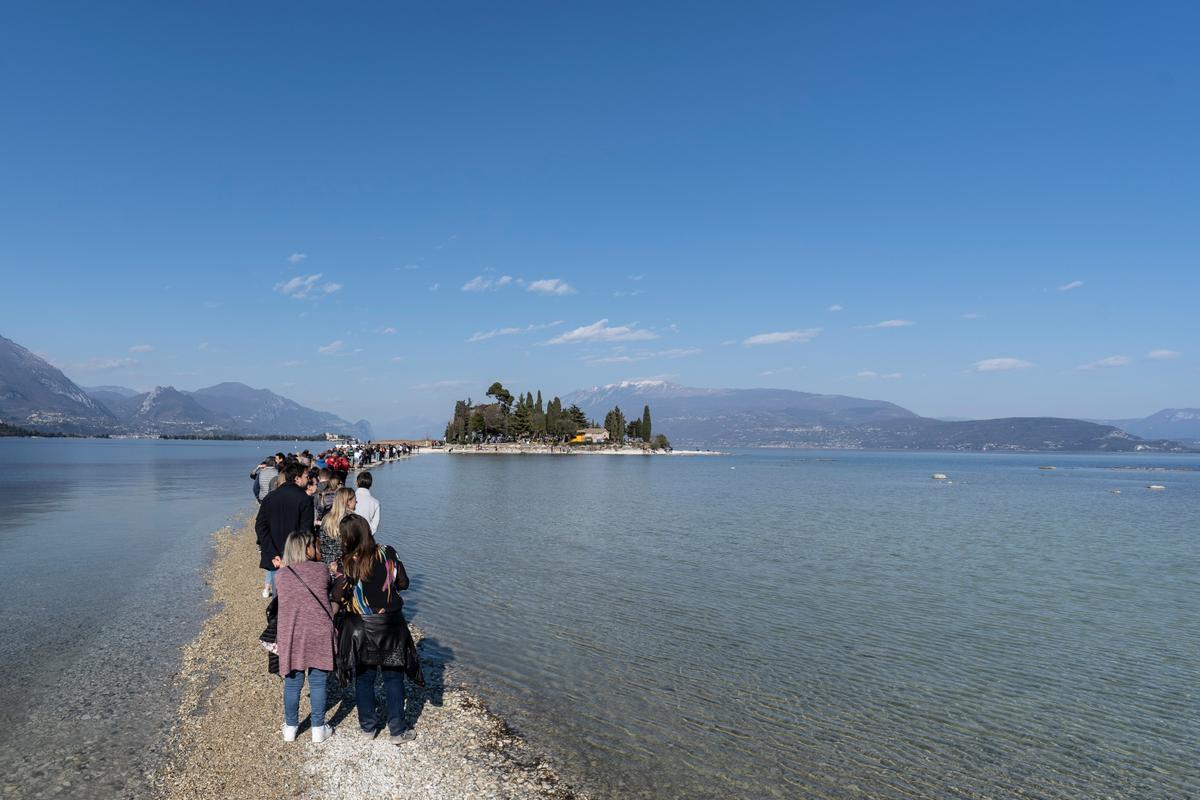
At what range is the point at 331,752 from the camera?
7613mm

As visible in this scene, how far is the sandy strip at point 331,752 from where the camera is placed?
22.8 feet

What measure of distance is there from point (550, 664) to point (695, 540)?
15.9m

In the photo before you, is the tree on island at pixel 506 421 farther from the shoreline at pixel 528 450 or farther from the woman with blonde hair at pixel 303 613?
the woman with blonde hair at pixel 303 613

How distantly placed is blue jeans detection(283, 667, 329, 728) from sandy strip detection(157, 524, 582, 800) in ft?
1.01

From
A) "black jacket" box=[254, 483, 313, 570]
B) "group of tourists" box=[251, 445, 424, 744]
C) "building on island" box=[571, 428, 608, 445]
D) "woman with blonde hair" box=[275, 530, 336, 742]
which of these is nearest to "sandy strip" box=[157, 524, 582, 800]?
"group of tourists" box=[251, 445, 424, 744]

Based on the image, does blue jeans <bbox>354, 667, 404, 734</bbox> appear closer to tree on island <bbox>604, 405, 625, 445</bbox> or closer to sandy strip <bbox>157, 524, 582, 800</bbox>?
sandy strip <bbox>157, 524, 582, 800</bbox>

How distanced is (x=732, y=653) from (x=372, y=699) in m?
6.94

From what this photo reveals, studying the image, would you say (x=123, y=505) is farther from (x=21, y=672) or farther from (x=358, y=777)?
(x=358, y=777)

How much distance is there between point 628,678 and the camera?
11.0 metres

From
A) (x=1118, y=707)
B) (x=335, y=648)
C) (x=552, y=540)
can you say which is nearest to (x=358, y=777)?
(x=335, y=648)

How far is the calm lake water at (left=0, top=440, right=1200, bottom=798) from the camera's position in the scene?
26.7 feet

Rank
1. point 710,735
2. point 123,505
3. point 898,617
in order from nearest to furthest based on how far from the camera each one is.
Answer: point 710,735
point 898,617
point 123,505

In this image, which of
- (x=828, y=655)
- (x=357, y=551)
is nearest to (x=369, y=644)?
(x=357, y=551)

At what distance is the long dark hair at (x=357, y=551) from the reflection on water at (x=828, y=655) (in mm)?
3328
